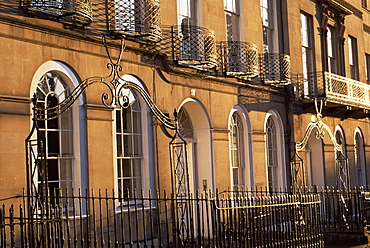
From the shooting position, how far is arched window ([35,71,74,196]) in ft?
37.3

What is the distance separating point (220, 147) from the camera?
16578 mm

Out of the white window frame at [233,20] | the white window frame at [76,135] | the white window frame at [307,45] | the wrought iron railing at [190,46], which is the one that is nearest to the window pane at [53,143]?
the white window frame at [76,135]

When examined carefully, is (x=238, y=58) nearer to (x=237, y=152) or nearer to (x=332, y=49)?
(x=237, y=152)

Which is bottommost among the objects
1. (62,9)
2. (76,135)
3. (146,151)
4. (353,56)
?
(146,151)

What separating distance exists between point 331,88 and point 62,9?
12744 mm

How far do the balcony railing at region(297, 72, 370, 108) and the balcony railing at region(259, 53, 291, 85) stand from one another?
5.00 ft

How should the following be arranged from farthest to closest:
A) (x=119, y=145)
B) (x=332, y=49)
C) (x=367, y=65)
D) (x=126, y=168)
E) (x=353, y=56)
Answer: (x=367, y=65) < (x=353, y=56) < (x=332, y=49) < (x=126, y=168) < (x=119, y=145)

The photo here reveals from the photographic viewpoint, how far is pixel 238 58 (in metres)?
17.6

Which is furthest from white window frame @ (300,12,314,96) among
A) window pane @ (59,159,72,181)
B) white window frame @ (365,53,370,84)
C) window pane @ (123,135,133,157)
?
window pane @ (59,159,72,181)

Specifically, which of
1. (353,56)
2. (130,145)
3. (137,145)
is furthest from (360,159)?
Result: (130,145)

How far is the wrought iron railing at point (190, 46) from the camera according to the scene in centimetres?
1501

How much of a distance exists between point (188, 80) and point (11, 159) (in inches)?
243

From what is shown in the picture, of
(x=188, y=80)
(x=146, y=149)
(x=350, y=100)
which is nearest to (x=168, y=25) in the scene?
(x=188, y=80)

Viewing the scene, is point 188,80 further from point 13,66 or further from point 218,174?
point 13,66
